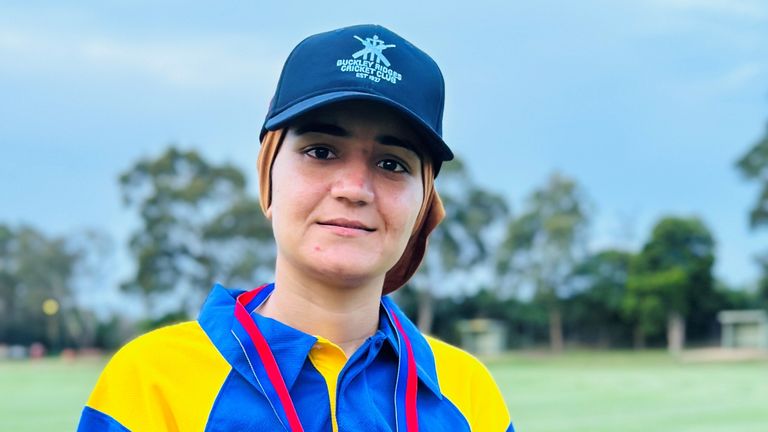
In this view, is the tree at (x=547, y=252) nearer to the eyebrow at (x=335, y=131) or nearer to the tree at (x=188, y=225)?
the tree at (x=188, y=225)

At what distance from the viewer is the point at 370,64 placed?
5.48ft

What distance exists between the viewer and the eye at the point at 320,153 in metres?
1.69

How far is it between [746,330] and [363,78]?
38.5 meters

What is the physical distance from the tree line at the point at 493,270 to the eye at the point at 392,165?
3562 cm

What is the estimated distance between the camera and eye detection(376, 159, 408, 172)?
1708 millimetres

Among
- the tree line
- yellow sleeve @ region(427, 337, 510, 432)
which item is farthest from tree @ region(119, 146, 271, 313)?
yellow sleeve @ region(427, 337, 510, 432)

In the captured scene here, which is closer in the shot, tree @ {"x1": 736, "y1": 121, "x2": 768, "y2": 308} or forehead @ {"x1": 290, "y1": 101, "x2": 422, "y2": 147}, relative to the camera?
forehead @ {"x1": 290, "y1": 101, "x2": 422, "y2": 147}

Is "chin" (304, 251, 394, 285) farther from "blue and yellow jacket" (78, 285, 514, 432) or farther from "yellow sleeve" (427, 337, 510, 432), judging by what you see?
"yellow sleeve" (427, 337, 510, 432)

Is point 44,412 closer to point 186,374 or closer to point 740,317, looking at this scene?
point 186,374

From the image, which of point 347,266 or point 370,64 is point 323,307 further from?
point 370,64

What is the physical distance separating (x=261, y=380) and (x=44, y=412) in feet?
40.1

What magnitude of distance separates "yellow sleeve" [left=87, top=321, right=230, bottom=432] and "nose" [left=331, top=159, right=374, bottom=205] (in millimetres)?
364

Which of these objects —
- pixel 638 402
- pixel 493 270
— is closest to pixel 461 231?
pixel 493 270

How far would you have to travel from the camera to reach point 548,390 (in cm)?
1666
